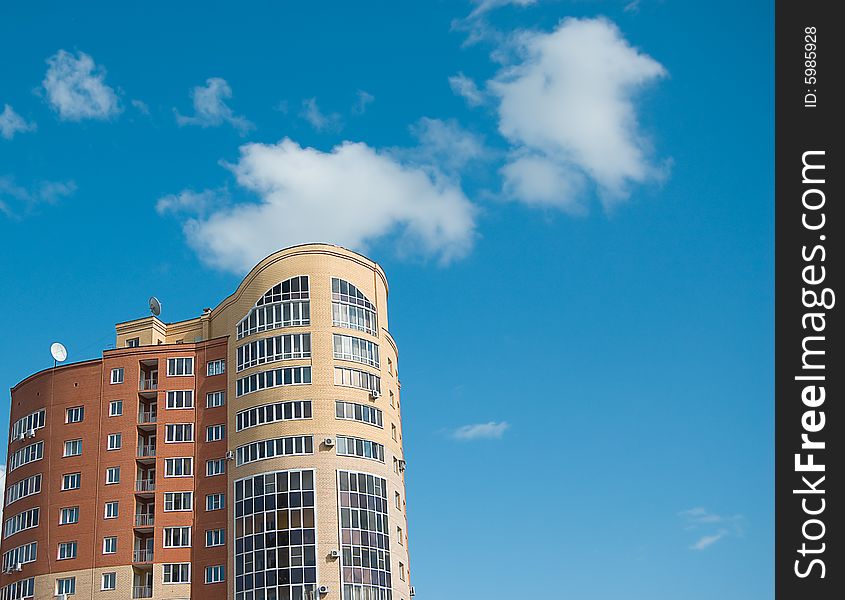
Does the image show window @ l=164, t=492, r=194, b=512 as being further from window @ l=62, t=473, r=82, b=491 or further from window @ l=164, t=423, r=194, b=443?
window @ l=62, t=473, r=82, b=491

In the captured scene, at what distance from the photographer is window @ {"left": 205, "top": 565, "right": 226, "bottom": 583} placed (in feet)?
336

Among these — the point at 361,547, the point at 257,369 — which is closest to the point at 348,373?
the point at 257,369

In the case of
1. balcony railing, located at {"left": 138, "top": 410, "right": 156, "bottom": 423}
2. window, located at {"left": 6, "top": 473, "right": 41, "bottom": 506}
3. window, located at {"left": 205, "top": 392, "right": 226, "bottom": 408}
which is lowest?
window, located at {"left": 6, "top": 473, "right": 41, "bottom": 506}

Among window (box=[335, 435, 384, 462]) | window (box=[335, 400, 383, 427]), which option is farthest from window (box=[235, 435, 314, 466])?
window (box=[335, 400, 383, 427])

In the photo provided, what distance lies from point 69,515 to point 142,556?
886 cm

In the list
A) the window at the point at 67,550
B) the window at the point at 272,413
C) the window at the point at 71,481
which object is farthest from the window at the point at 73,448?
the window at the point at 272,413

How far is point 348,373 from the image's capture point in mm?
105000

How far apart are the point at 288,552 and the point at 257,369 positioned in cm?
1835

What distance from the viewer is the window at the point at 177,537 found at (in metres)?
105

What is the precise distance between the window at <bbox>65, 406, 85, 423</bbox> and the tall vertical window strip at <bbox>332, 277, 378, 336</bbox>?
91.3 feet

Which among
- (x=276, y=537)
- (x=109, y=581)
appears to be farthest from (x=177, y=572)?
(x=276, y=537)

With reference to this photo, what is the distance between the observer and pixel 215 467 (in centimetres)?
10744
